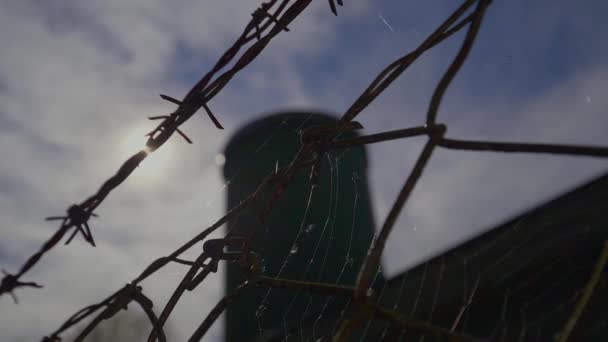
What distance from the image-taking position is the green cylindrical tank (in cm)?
529

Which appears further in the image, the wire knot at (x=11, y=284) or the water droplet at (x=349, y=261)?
the water droplet at (x=349, y=261)

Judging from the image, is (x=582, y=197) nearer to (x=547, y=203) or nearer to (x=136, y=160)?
(x=547, y=203)

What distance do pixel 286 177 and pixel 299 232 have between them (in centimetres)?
458

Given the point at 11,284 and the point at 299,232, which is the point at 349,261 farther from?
the point at 11,284

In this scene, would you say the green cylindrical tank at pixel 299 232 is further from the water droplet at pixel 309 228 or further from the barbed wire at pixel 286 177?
the barbed wire at pixel 286 177

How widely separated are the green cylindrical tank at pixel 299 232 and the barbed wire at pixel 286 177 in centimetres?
350

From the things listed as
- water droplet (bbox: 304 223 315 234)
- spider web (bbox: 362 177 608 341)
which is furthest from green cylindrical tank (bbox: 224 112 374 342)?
A: spider web (bbox: 362 177 608 341)

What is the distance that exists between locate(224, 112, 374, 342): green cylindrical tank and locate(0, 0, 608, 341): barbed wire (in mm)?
3496

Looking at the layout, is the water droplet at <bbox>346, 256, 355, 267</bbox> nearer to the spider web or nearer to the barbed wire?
the spider web

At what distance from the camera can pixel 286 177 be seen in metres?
1.04

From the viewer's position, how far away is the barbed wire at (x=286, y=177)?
0.72 m

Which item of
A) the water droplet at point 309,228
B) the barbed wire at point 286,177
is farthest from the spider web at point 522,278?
the water droplet at point 309,228

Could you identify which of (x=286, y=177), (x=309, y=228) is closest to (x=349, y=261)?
(x=309, y=228)

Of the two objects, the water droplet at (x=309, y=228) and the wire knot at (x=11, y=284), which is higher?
the water droplet at (x=309, y=228)
